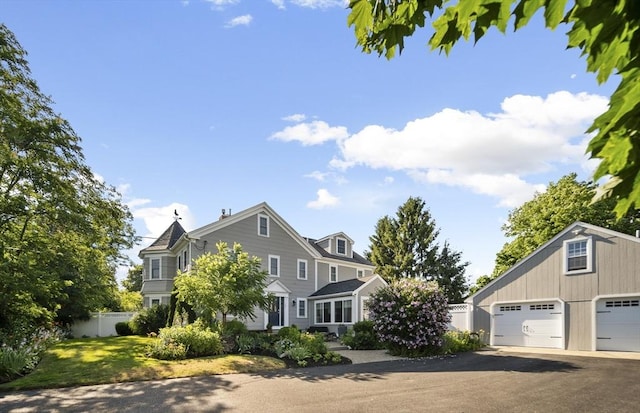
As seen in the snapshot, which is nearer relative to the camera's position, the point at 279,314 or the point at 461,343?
the point at 461,343

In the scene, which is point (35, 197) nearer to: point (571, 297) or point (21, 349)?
point (21, 349)

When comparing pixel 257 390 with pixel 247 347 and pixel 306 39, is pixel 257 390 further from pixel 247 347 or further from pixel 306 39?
pixel 306 39

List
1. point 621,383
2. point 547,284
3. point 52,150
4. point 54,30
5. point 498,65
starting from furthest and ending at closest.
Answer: point 547,284 < point 52,150 < point 54,30 < point 621,383 < point 498,65

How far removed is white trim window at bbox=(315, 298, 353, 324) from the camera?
25.9 metres

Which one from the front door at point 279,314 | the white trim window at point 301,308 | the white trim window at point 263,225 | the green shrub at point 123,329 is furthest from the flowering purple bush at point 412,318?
the green shrub at point 123,329

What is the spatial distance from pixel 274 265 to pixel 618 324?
17.8 m

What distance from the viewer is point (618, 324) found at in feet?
58.5

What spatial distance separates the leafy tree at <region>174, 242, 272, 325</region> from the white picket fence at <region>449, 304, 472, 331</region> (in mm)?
10850

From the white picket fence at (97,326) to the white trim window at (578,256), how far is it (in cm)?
2520

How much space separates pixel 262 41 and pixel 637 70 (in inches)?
354

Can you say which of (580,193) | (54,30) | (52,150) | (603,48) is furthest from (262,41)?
(580,193)

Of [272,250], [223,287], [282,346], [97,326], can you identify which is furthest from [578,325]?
[97,326]

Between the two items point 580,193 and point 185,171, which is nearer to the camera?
point 185,171

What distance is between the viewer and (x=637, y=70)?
1.51m
